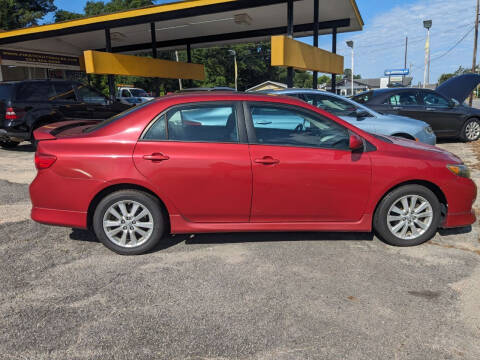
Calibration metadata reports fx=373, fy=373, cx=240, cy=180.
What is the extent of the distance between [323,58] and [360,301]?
1196cm

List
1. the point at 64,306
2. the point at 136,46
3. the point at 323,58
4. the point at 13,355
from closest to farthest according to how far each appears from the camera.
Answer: the point at 13,355
the point at 64,306
the point at 323,58
the point at 136,46

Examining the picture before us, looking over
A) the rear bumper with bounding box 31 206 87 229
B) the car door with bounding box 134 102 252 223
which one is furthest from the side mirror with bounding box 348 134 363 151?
the rear bumper with bounding box 31 206 87 229

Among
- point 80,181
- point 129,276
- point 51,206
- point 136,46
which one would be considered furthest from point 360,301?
point 136,46

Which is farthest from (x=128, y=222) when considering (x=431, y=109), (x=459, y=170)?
(x=431, y=109)

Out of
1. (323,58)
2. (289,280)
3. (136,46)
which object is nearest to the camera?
(289,280)

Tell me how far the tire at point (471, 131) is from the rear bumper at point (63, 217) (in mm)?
10818

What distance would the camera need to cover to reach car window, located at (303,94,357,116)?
731cm

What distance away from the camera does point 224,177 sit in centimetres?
364

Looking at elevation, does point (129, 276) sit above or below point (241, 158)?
below

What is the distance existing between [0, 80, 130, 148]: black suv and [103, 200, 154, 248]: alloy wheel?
272 inches

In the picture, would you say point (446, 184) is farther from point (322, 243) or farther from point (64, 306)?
point (64, 306)

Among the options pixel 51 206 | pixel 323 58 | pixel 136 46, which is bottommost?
pixel 51 206

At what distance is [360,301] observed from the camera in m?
2.96

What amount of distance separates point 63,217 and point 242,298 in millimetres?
2024
